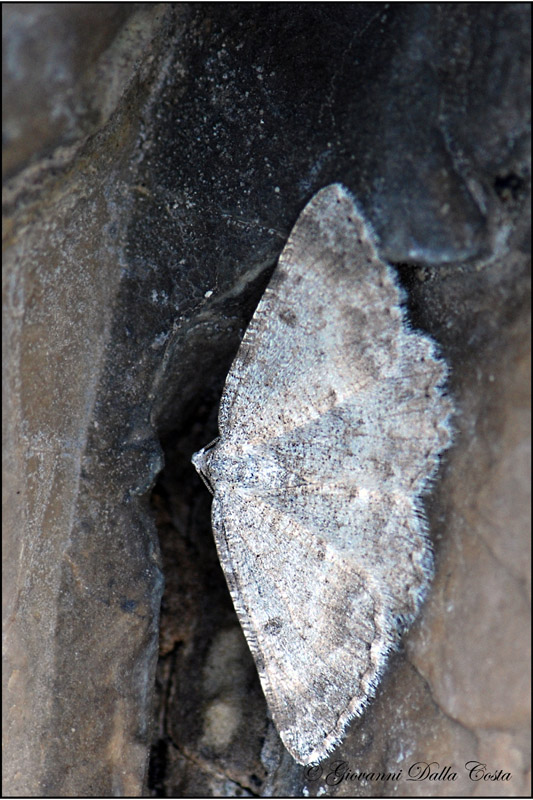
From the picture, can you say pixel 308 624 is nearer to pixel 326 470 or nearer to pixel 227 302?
pixel 326 470

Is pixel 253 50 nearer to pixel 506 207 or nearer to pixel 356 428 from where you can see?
pixel 506 207

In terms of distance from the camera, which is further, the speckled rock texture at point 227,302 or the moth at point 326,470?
the moth at point 326,470

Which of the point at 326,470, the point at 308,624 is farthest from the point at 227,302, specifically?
the point at 308,624

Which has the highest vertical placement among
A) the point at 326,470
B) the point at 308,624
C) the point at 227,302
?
the point at 227,302

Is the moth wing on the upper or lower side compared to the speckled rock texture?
lower

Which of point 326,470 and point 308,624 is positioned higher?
point 326,470

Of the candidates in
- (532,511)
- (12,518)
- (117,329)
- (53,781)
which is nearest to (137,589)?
(12,518)

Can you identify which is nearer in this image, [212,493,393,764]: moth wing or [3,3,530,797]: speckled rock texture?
[3,3,530,797]: speckled rock texture

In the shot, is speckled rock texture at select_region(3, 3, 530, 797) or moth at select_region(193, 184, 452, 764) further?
moth at select_region(193, 184, 452, 764)
